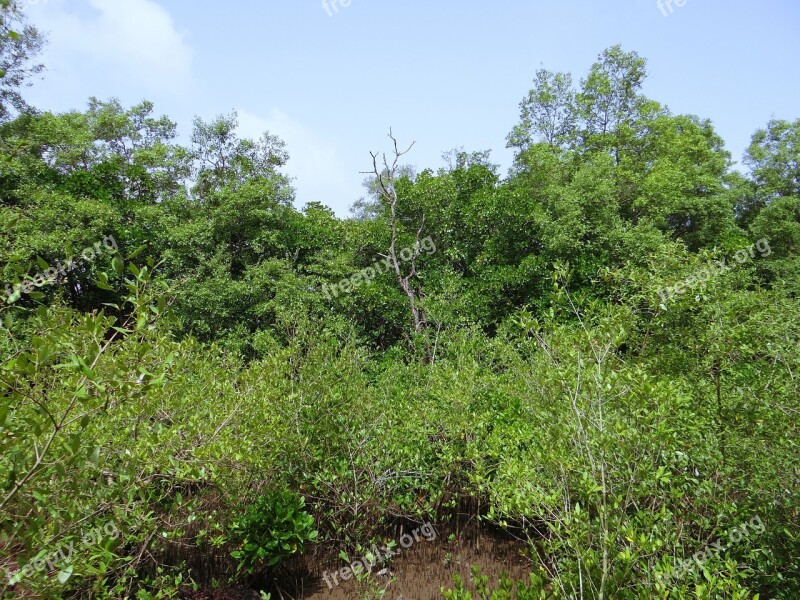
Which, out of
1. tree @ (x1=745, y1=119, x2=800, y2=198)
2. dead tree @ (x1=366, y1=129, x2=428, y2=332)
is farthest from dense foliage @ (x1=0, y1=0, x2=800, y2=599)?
tree @ (x1=745, y1=119, x2=800, y2=198)

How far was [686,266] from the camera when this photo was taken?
481 cm

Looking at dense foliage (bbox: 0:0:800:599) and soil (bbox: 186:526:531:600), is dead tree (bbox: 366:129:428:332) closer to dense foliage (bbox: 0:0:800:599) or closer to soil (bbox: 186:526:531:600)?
dense foliage (bbox: 0:0:800:599)

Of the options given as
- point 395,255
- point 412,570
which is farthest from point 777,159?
point 412,570

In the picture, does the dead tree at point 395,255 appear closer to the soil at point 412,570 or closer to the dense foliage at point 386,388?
the dense foliage at point 386,388

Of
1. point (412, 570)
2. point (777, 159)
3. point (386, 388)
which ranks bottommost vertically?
point (412, 570)

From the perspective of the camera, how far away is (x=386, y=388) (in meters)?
7.49

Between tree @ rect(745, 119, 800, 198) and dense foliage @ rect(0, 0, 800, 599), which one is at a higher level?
tree @ rect(745, 119, 800, 198)

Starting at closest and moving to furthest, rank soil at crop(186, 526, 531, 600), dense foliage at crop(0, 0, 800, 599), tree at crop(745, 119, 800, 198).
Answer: dense foliage at crop(0, 0, 800, 599) → soil at crop(186, 526, 531, 600) → tree at crop(745, 119, 800, 198)

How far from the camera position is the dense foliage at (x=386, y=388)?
270 centimetres

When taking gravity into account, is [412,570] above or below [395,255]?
below

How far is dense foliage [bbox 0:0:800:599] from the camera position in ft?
8.86

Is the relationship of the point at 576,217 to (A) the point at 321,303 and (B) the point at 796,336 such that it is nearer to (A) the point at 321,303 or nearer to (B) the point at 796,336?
(A) the point at 321,303

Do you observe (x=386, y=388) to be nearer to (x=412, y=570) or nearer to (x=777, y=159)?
(x=412, y=570)

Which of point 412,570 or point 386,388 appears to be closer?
point 412,570
